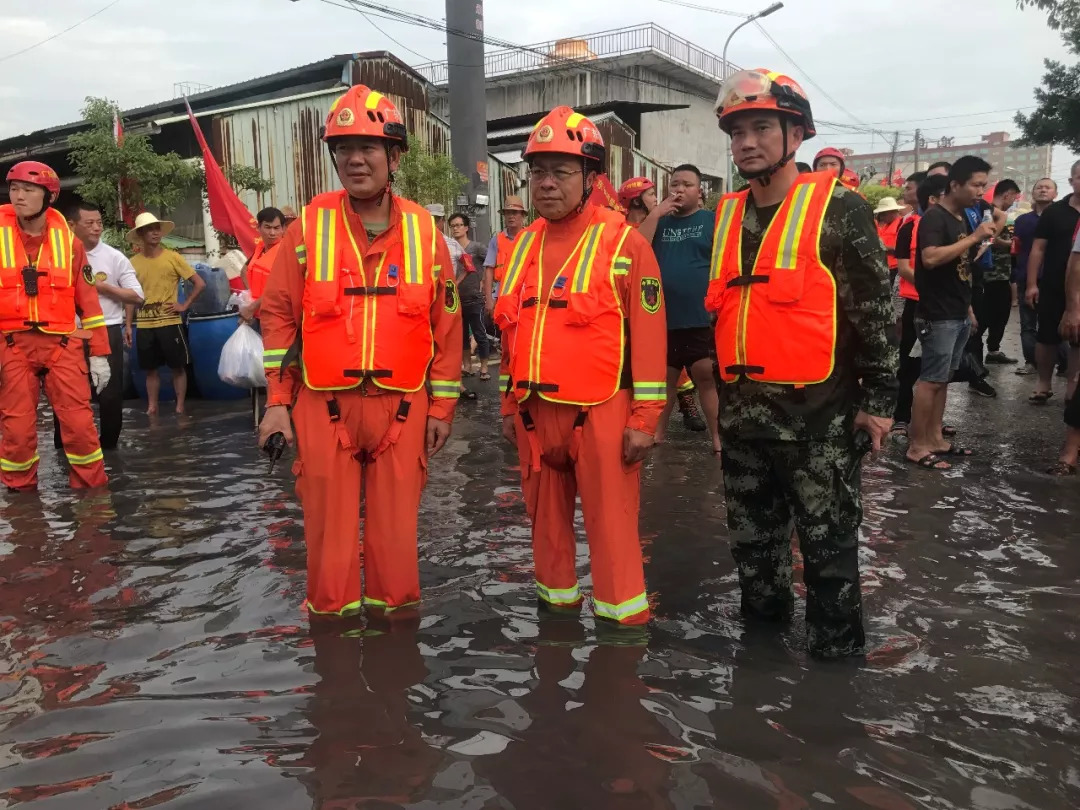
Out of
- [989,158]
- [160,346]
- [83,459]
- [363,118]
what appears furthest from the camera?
[989,158]

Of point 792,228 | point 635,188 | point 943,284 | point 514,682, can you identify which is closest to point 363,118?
point 792,228

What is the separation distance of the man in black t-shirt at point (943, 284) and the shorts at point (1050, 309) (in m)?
1.95

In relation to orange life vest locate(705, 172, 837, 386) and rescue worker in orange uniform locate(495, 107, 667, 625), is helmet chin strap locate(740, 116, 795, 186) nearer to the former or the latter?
orange life vest locate(705, 172, 837, 386)

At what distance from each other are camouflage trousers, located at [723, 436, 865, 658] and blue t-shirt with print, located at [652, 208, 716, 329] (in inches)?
121

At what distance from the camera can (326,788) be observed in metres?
2.55

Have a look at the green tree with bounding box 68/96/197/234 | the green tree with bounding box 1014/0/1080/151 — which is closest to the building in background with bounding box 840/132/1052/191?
the green tree with bounding box 1014/0/1080/151

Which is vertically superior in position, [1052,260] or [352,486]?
[1052,260]

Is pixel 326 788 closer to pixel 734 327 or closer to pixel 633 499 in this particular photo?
pixel 633 499

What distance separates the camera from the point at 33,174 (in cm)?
591

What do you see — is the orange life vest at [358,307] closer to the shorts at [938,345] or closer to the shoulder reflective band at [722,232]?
the shoulder reflective band at [722,232]

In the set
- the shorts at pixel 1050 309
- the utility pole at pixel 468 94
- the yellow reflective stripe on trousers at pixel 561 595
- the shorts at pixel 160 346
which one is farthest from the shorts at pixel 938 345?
the utility pole at pixel 468 94

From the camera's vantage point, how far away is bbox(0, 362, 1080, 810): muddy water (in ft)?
8.43

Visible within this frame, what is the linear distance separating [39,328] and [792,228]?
5.09 metres

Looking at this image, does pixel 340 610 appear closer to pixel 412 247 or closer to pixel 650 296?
pixel 412 247
